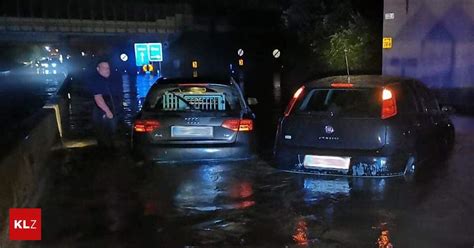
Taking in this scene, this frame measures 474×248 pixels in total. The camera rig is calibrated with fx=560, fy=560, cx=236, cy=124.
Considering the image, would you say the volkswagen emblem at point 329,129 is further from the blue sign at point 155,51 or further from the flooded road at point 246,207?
the blue sign at point 155,51

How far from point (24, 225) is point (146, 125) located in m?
3.09

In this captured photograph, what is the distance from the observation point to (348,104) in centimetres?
772

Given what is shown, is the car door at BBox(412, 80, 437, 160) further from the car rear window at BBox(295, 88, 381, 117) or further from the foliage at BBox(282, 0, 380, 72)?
the foliage at BBox(282, 0, 380, 72)

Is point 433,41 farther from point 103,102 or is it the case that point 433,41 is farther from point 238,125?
point 103,102

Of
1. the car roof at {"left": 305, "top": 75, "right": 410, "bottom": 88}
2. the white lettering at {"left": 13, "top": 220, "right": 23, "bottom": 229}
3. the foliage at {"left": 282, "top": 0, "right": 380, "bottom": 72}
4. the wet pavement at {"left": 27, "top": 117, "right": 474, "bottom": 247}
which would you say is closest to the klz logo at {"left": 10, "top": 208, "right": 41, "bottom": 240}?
the white lettering at {"left": 13, "top": 220, "right": 23, "bottom": 229}

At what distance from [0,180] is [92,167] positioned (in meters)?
3.71

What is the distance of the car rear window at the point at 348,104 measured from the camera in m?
7.16

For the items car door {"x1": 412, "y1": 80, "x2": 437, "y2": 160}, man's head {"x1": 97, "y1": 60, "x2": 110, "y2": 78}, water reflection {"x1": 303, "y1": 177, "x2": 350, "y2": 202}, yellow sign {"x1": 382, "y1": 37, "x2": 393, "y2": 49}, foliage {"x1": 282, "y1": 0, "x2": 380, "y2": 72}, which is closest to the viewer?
water reflection {"x1": 303, "y1": 177, "x2": 350, "y2": 202}

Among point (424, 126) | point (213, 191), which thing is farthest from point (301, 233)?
point (424, 126)

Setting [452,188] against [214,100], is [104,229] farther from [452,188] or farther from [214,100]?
[452,188]

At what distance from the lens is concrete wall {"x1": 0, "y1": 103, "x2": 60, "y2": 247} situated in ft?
16.2

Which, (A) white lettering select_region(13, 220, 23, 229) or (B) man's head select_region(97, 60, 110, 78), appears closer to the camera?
(A) white lettering select_region(13, 220, 23, 229)

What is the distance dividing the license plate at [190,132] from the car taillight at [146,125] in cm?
25

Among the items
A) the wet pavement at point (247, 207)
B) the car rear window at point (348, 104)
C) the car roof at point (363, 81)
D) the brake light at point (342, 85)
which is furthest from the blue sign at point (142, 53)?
the brake light at point (342, 85)
